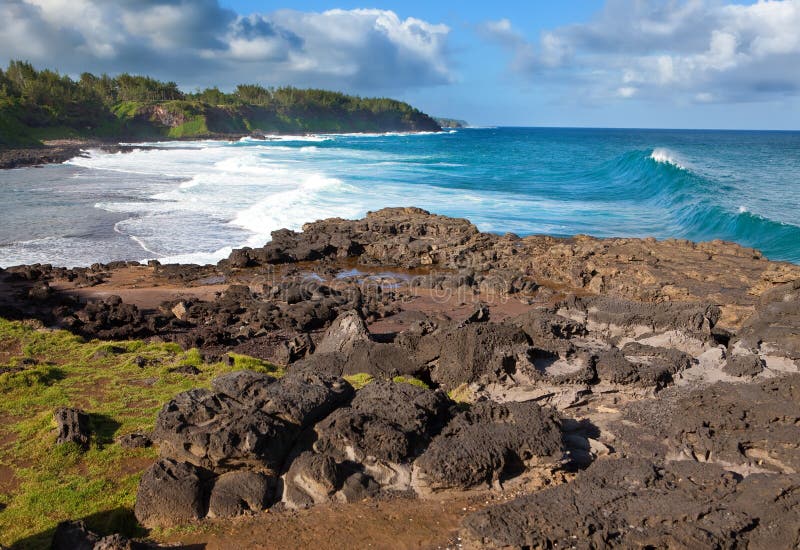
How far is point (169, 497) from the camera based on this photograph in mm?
6750

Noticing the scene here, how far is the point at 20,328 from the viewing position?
13.6m

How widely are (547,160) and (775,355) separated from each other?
65805mm

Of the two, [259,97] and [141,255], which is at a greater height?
[259,97]

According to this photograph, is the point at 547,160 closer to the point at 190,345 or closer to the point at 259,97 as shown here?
the point at 190,345

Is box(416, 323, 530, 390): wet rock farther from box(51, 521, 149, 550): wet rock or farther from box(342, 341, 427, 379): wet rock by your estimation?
box(51, 521, 149, 550): wet rock

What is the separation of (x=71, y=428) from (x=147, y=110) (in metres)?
113

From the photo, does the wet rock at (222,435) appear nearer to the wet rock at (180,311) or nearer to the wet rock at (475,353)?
the wet rock at (475,353)

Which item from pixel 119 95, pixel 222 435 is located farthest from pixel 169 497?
pixel 119 95

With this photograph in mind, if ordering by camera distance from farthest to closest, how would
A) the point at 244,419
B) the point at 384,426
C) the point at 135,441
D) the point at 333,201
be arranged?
the point at 333,201 < the point at 135,441 < the point at 384,426 < the point at 244,419

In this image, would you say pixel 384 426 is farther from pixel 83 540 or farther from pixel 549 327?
pixel 549 327

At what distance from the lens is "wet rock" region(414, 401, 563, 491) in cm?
700

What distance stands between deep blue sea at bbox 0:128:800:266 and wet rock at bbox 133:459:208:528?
1710 centimetres

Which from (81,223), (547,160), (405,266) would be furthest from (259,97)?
(405,266)

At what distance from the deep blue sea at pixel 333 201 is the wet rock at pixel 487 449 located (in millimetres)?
17732
